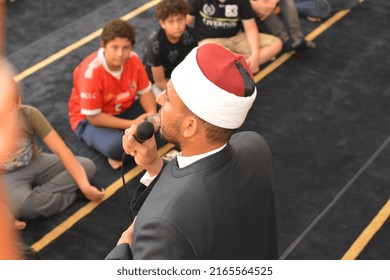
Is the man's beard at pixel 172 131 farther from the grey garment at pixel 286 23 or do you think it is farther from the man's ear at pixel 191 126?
the grey garment at pixel 286 23

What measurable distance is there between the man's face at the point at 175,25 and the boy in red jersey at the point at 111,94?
0.43m

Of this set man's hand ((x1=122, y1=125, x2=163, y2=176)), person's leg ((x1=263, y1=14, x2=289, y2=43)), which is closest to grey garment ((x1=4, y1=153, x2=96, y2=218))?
man's hand ((x1=122, y1=125, x2=163, y2=176))

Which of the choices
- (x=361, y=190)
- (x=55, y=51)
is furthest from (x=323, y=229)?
(x=55, y=51)

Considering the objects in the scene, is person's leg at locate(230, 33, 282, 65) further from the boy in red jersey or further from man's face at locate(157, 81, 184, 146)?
man's face at locate(157, 81, 184, 146)

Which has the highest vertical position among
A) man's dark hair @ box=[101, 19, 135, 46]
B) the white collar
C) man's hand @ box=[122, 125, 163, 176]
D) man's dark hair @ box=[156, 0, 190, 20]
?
the white collar

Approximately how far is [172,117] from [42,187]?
275 centimetres

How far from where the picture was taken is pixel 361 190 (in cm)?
538

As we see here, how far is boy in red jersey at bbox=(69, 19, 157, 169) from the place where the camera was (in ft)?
16.9

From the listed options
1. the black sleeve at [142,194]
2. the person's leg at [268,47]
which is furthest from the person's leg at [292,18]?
the black sleeve at [142,194]

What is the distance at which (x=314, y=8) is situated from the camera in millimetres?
7473

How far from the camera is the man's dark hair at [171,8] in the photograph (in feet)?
18.4

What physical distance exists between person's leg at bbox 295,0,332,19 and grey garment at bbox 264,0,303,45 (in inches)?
15.9

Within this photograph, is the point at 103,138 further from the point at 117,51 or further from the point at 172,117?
the point at 172,117
